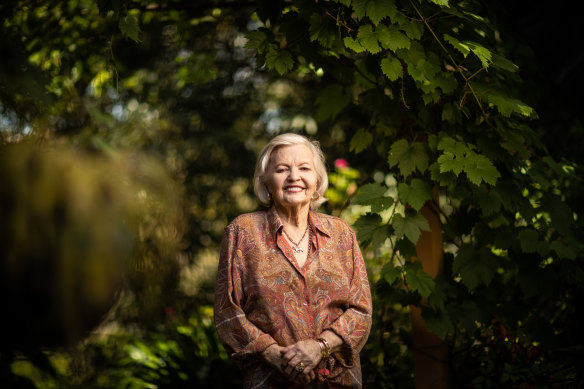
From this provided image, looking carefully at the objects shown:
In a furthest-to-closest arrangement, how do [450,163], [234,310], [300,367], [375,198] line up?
[375,198] → [450,163] → [234,310] → [300,367]

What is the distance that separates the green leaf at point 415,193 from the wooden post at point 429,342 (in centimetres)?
28

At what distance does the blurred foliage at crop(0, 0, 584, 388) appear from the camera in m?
1.23

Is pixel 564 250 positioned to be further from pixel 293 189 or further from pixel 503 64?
pixel 293 189

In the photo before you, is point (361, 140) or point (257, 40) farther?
point (361, 140)

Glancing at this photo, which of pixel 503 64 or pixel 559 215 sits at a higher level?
pixel 503 64

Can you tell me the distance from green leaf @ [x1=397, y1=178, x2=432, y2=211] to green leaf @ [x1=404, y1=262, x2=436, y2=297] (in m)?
0.28

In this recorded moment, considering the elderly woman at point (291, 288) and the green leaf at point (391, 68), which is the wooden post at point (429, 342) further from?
the elderly woman at point (291, 288)

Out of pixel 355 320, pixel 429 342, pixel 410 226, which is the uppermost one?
pixel 355 320

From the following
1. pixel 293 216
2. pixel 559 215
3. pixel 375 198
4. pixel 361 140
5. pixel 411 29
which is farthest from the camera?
pixel 361 140

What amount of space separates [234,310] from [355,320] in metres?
0.38

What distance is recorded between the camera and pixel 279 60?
2.33 metres

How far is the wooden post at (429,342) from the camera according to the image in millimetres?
2605

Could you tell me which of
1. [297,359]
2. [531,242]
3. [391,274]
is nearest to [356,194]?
[391,274]

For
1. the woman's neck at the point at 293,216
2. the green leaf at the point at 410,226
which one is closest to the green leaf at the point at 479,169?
the green leaf at the point at 410,226
